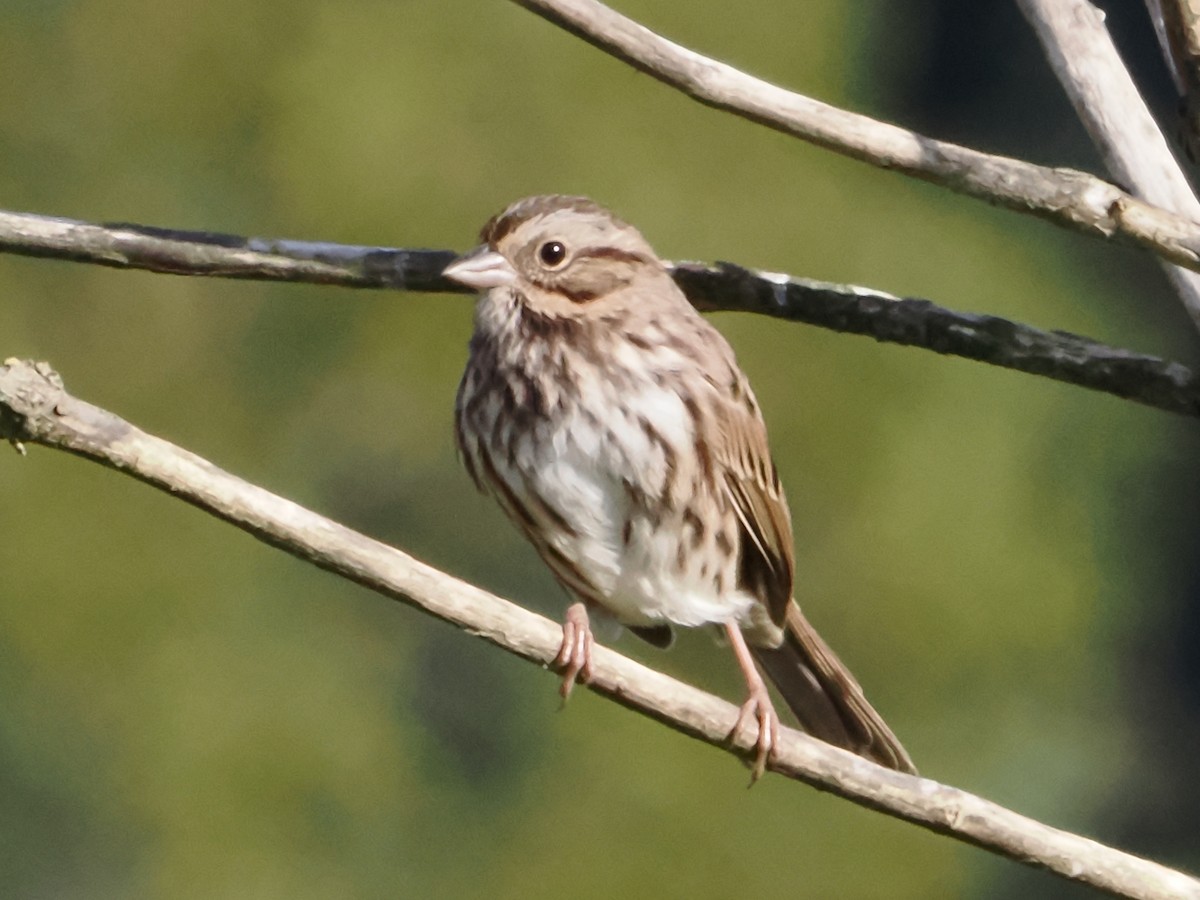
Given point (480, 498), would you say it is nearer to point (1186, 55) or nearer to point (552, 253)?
point (552, 253)

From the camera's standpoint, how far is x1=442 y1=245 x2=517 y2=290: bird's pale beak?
Result: 2.12 meters

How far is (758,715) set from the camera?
220 cm

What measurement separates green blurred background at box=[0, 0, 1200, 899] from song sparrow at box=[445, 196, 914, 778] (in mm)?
2797

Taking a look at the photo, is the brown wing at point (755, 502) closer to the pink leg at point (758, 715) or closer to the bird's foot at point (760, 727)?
the pink leg at point (758, 715)

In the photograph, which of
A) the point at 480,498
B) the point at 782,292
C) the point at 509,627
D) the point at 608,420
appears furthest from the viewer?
the point at 480,498

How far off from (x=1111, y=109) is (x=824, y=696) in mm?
1088

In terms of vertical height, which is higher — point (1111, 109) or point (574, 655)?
point (1111, 109)

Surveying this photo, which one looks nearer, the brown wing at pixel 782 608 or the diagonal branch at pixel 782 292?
the diagonal branch at pixel 782 292

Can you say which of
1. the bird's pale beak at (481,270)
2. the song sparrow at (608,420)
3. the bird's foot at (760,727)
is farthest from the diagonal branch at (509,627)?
the bird's pale beak at (481,270)

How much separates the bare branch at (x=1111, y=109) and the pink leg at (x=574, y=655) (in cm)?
75

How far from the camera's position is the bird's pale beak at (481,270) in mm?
2115

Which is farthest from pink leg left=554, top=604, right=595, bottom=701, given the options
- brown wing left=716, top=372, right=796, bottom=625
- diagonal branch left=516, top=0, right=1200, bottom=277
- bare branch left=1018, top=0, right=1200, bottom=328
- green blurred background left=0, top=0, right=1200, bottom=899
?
green blurred background left=0, top=0, right=1200, bottom=899

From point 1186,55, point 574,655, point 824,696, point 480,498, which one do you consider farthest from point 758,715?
point 480,498

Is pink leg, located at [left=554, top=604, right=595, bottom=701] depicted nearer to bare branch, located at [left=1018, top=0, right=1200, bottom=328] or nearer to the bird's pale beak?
the bird's pale beak
